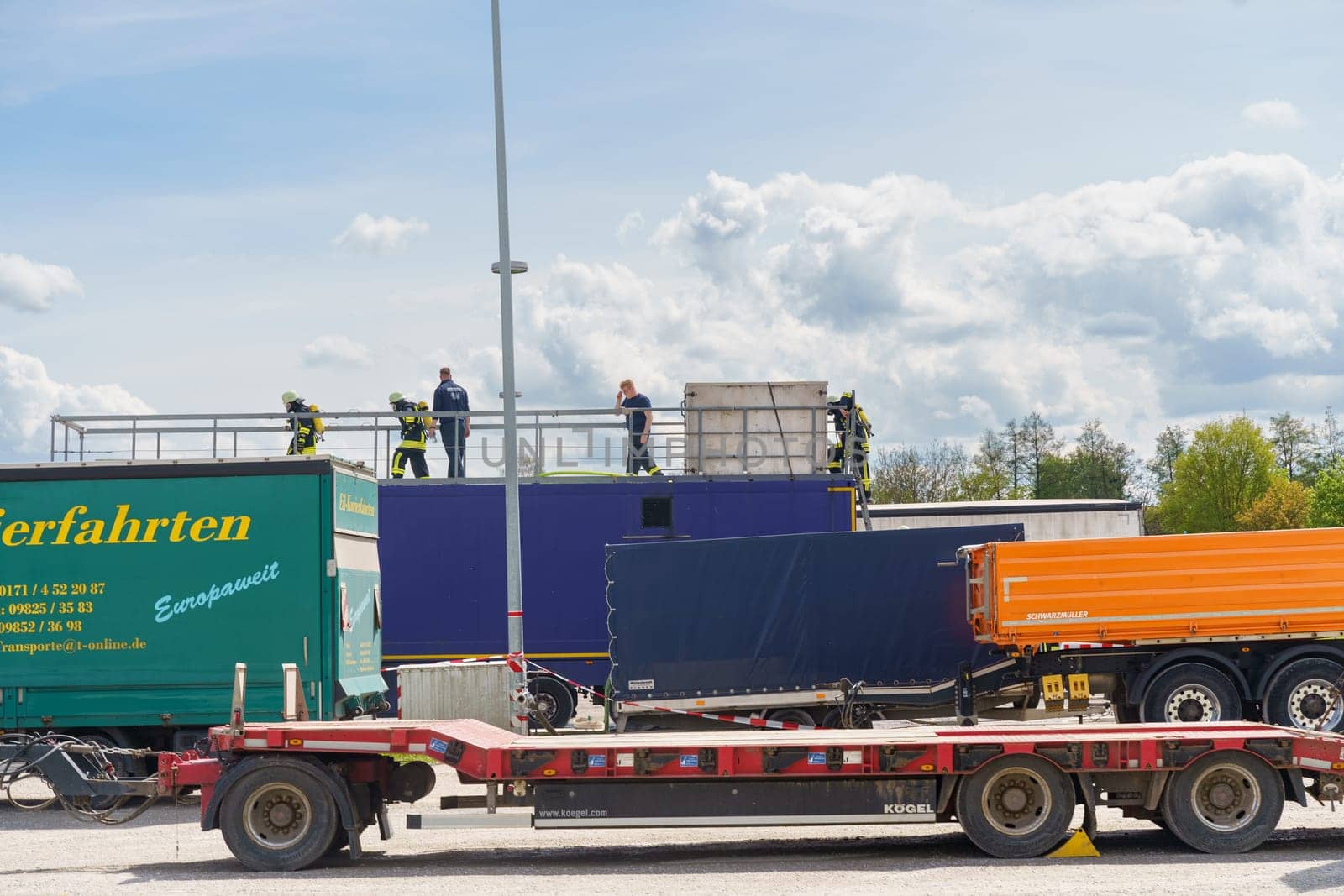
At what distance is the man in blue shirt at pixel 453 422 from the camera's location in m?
22.1

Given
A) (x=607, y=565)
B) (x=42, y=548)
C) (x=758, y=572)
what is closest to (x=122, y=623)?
(x=42, y=548)

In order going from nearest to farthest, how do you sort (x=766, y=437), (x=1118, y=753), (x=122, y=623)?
(x=1118, y=753) < (x=122, y=623) < (x=766, y=437)

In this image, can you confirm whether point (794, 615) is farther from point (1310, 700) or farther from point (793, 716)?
point (1310, 700)

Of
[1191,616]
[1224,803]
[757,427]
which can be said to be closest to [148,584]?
[1224,803]

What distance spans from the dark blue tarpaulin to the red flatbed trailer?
6.39 metres

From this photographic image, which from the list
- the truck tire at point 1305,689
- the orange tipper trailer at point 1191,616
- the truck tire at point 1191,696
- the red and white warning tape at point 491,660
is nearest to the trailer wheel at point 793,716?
the orange tipper trailer at point 1191,616

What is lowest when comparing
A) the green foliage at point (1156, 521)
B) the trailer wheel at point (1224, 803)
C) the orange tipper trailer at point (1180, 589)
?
the trailer wheel at point (1224, 803)

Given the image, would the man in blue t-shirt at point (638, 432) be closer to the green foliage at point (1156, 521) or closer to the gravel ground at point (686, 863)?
the gravel ground at point (686, 863)

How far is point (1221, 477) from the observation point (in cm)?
8812

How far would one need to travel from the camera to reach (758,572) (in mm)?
17391

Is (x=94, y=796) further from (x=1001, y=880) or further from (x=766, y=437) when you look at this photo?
(x=766, y=437)

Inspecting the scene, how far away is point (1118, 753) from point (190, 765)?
668cm

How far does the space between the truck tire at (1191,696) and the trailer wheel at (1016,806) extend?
6819mm

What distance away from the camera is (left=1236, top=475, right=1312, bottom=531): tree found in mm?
81938
